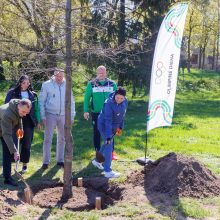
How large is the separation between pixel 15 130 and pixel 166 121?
2.79 metres

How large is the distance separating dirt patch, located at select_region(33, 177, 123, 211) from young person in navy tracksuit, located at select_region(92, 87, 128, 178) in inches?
15.3

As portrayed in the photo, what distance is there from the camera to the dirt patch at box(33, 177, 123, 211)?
587 centimetres

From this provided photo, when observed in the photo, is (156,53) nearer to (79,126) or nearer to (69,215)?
(69,215)

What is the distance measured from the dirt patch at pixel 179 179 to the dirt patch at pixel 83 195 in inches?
17.6

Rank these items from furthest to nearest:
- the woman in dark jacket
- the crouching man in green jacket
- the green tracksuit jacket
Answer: the green tracksuit jacket → the woman in dark jacket → the crouching man in green jacket

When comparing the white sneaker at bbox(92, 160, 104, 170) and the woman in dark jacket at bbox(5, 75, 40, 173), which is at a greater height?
the woman in dark jacket at bbox(5, 75, 40, 173)

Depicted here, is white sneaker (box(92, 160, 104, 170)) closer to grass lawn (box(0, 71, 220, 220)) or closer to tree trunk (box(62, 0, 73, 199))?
grass lawn (box(0, 71, 220, 220))

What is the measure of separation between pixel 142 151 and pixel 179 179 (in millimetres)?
2976

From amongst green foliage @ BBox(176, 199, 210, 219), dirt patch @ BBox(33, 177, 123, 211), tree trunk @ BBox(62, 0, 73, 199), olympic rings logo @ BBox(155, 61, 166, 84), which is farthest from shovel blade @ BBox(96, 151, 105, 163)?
green foliage @ BBox(176, 199, 210, 219)

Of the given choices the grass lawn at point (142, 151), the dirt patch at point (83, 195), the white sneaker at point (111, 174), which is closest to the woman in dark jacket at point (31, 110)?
the grass lawn at point (142, 151)

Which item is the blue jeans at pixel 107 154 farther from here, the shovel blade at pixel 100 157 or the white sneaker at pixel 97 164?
the white sneaker at pixel 97 164

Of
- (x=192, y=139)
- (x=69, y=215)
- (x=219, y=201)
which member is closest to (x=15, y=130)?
(x=69, y=215)

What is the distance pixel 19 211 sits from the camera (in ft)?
17.6

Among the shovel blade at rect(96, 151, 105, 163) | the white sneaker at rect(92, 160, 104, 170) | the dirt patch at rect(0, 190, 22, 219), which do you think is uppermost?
the shovel blade at rect(96, 151, 105, 163)
